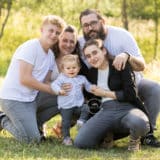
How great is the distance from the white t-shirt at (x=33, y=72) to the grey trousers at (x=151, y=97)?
1037mm

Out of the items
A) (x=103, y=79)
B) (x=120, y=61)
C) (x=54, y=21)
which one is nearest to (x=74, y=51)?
(x=54, y=21)

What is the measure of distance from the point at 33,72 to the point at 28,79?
0.15 meters

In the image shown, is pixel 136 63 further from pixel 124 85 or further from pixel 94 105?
pixel 94 105

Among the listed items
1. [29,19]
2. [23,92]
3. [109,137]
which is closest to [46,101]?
[23,92]

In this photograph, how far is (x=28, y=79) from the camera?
5.91 meters

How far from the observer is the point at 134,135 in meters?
5.62

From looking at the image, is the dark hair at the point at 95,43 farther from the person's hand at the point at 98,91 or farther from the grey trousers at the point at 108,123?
the grey trousers at the point at 108,123

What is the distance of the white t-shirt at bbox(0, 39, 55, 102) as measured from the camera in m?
5.96

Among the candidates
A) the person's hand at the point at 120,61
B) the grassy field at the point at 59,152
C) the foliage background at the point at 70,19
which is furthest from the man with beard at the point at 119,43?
the foliage background at the point at 70,19

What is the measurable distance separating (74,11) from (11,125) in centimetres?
1357

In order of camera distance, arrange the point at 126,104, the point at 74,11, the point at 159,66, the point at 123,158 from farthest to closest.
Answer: the point at 74,11
the point at 159,66
the point at 126,104
the point at 123,158

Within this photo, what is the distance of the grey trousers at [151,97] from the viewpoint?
20.3ft

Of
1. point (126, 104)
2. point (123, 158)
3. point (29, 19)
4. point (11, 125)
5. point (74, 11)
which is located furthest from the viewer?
point (29, 19)

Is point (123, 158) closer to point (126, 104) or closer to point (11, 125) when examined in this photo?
point (126, 104)
